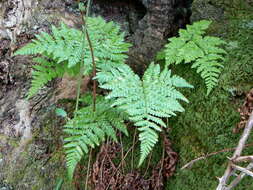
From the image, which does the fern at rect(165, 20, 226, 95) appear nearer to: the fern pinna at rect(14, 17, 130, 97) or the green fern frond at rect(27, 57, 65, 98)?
the fern pinna at rect(14, 17, 130, 97)

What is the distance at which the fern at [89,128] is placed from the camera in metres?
2.08

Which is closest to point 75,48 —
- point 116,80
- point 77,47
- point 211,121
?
point 77,47

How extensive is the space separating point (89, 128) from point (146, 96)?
50cm

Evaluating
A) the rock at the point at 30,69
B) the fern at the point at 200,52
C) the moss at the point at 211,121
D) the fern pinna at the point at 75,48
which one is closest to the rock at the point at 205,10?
the rock at the point at 30,69

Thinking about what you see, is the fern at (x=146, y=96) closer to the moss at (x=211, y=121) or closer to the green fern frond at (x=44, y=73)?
the moss at (x=211, y=121)

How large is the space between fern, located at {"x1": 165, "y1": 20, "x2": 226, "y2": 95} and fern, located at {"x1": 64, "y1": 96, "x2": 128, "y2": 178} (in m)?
0.65

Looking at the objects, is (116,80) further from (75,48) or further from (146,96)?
(75,48)

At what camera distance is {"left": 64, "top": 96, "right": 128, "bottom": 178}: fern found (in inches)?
81.7

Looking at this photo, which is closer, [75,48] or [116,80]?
[116,80]

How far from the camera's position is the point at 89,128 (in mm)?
2170

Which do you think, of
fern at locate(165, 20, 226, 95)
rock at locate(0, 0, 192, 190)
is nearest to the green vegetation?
fern at locate(165, 20, 226, 95)

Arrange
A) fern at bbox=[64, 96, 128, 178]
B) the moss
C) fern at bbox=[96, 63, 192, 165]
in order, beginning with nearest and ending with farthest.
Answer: fern at bbox=[96, 63, 192, 165] < fern at bbox=[64, 96, 128, 178] < the moss

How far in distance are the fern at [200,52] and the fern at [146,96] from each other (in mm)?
265

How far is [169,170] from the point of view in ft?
7.66
